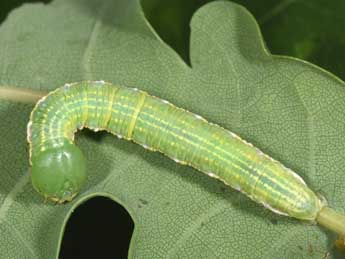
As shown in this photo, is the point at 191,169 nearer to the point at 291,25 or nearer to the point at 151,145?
the point at 151,145

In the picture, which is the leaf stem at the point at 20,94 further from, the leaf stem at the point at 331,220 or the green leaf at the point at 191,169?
the leaf stem at the point at 331,220

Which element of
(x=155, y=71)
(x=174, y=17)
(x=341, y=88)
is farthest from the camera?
(x=174, y=17)

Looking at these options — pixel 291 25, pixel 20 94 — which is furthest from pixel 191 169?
pixel 291 25

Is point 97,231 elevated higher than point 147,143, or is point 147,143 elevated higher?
point 147,143

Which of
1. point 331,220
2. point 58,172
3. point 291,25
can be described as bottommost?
point 58,172

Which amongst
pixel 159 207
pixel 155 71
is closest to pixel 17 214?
pixel 159 207

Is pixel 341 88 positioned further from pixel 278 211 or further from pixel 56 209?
pixel 56 209
